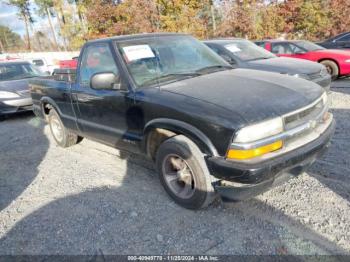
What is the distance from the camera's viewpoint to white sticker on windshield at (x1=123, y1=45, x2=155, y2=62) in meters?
3.65

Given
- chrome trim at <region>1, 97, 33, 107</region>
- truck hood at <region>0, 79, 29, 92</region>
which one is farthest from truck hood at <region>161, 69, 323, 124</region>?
truck hood at <region>0, 79, 29, 92</region>

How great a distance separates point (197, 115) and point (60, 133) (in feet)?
11.7

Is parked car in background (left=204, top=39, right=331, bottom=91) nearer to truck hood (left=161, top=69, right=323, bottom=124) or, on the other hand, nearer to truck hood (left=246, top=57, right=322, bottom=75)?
truck hood (left=246, top=57, right=322, bottom=75)

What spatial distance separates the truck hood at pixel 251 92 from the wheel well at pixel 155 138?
17.0 inches

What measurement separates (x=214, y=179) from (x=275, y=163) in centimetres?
58

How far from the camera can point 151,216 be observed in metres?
3.18

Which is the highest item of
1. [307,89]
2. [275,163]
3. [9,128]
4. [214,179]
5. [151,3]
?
[151,3]

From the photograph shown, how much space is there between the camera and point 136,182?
12.8ft

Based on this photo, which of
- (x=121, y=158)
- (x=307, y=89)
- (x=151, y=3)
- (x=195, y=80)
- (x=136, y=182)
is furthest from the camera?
(x=151, y=3)

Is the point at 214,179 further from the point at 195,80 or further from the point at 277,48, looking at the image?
the point at 277,48

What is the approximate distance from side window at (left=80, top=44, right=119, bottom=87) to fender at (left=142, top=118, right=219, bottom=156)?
0.92 metres

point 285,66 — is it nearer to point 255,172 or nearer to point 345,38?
point 255,172

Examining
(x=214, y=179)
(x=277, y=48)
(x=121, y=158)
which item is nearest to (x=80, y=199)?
(x=121, y=158)

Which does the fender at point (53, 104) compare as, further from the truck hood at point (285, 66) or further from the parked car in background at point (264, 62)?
the truck hood at point (285, 66)
